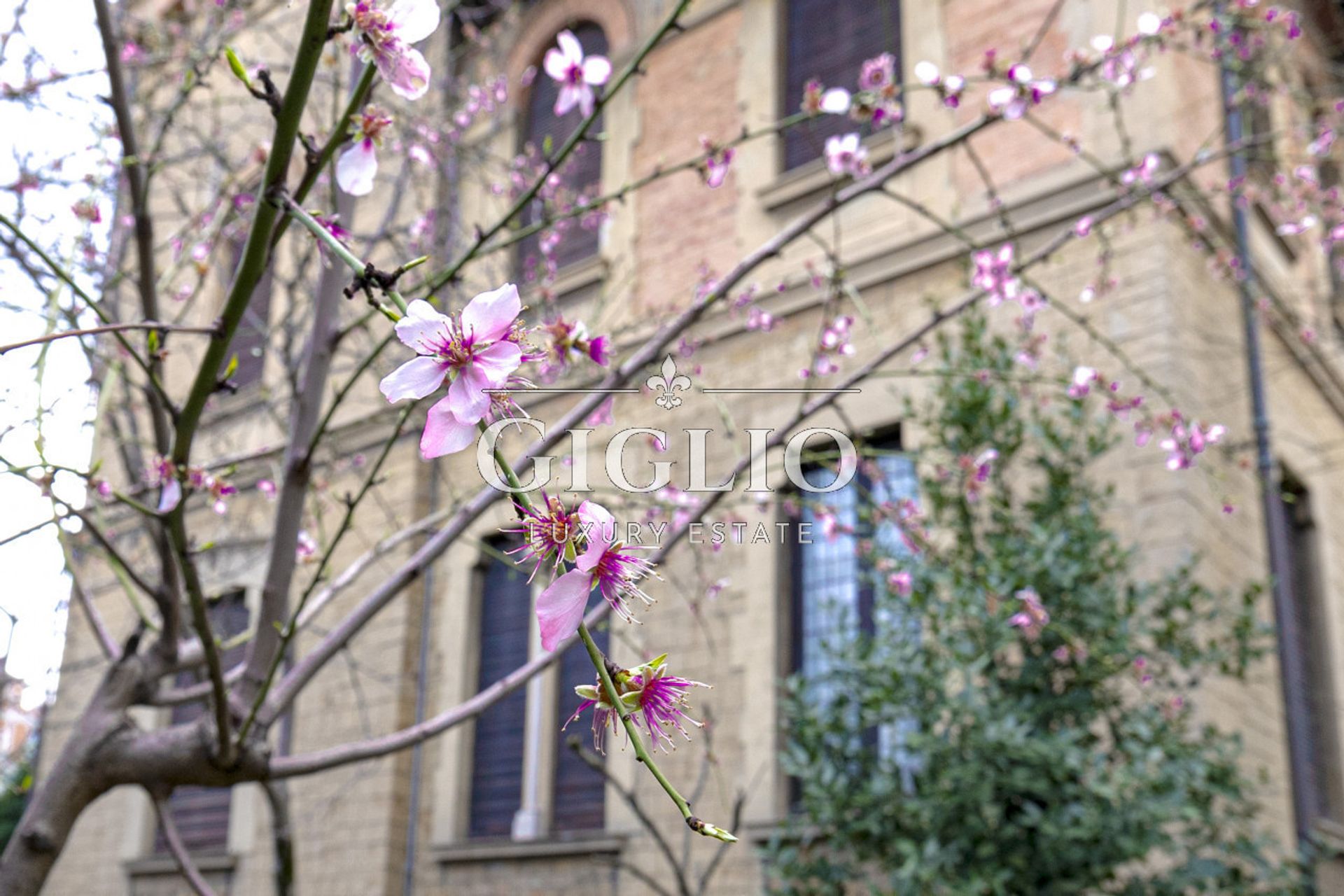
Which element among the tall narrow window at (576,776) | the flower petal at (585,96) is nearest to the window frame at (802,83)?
the tall narrow window at (576,776)

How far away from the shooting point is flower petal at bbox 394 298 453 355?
147 centimetres

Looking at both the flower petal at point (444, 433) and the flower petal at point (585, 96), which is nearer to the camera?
the flower petal at point (444, 433)

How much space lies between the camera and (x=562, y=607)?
1406mm

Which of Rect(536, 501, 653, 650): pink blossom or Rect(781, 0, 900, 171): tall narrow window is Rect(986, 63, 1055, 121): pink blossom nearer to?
Rect(536, 501, 653, 650): pink blossom

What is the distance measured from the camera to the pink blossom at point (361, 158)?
235cm

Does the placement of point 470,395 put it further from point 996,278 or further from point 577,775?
point 577,775

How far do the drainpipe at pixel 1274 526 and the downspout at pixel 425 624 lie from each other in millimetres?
4512

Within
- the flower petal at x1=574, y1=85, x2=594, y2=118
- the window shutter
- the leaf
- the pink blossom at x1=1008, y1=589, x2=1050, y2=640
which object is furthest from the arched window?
the leaf

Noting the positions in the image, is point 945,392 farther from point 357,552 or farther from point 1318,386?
point 357,552

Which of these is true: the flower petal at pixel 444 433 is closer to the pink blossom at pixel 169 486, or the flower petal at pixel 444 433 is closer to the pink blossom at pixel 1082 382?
the pink blossom at pixel 169 486

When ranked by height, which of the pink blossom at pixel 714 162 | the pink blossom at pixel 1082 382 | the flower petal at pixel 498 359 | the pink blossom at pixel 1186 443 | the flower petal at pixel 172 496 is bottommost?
the flower petal at pixel 498 359

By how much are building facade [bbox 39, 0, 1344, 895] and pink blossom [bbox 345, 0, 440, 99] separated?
3.61 m

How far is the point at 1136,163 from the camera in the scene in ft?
19.6

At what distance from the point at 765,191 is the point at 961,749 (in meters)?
4.24
